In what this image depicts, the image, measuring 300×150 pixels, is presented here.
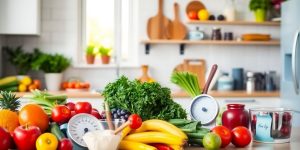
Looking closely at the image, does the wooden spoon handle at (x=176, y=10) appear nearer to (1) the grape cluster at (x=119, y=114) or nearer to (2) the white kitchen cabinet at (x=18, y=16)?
(2) the white kitchen cabinet at (x=18, y=16)

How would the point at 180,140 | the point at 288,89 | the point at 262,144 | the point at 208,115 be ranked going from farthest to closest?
the point at 288,89
the point at 208,115
the point at 262,144
the point at 180,140

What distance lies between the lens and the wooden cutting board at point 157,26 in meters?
4.77

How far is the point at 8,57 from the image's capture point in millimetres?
4730

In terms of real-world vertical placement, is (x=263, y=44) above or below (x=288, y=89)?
above

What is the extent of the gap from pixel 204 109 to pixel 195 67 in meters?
2.94

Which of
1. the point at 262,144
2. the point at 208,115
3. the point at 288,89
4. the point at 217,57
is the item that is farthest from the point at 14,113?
the point at 217,57

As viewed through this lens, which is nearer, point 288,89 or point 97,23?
point 288,89

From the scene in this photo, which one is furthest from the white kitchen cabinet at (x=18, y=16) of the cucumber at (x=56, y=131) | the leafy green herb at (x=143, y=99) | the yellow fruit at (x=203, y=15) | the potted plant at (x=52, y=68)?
the cucumber at (x=56, y=131)

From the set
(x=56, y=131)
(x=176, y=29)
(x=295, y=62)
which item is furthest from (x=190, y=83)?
(x=176, y=29)

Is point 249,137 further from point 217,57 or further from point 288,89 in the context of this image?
point 217,57

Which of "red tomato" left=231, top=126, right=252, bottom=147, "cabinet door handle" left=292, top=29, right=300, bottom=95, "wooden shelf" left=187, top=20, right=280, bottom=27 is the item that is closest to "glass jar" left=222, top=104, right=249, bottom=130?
"red tomato" left=231, top=126, right=252, bottom=147

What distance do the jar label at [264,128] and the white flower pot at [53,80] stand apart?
3.09 metres

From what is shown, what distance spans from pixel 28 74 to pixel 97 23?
0.96m

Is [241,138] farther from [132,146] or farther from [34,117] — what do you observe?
[34,117]
